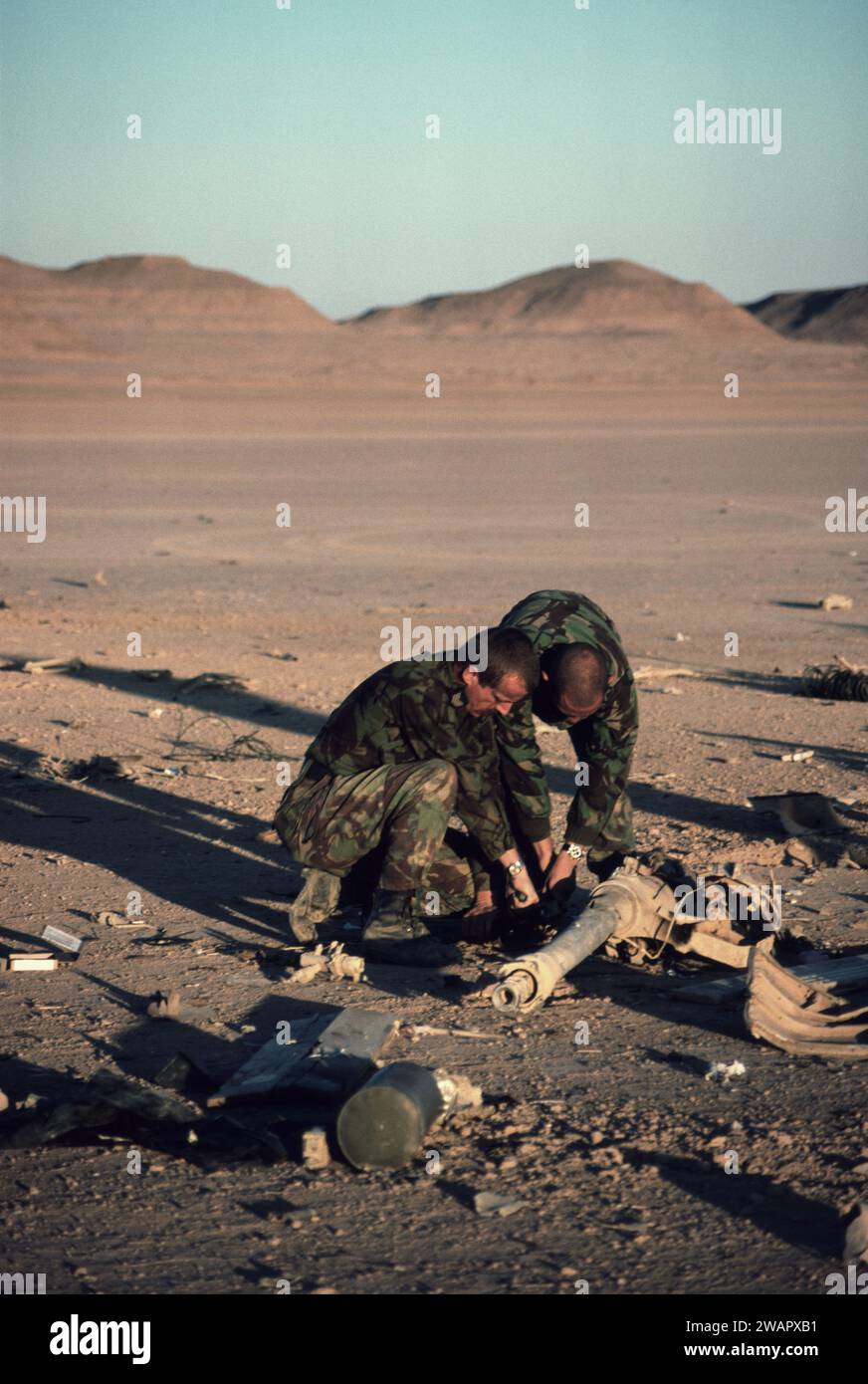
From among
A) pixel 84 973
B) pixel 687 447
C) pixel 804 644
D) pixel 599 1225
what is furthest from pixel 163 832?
pixel 687 447

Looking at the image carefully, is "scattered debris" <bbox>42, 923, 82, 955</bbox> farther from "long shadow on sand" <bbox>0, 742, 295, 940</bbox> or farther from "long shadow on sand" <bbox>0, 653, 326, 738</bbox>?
"long shadow on sand" <bbox>0, 653, 326, 738</bbox>

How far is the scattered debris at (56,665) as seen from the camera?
12.6m

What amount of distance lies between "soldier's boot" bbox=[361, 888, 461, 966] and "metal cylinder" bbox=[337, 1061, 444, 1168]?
175cm

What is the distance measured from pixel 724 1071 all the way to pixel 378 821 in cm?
182

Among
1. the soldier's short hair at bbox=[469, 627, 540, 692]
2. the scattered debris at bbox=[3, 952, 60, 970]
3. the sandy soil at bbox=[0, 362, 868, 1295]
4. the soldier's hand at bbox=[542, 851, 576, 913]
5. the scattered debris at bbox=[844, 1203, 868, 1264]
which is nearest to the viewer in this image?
the scattered debris at bbox=[844, 1203, 868, 1264]

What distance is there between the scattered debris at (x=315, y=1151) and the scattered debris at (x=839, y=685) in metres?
7.65

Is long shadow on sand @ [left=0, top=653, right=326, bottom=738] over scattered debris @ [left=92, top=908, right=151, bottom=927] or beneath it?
over

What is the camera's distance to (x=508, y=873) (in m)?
6.69

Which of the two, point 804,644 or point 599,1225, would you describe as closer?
point 599,1225

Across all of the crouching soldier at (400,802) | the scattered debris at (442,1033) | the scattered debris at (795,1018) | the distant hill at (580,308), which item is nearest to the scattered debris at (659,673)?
the crouching soldier at (400,802)

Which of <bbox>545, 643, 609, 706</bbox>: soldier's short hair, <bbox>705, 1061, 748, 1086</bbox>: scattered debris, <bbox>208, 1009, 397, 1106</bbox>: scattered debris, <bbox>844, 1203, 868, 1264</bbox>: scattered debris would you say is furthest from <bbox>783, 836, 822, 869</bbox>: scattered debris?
<bbox>844, 1203, 868, 1264</bbox>: scattered debris

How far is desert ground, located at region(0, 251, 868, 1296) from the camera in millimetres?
4336

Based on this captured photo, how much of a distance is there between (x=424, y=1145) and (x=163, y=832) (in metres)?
3.95

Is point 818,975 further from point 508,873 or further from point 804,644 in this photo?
point 804,644
